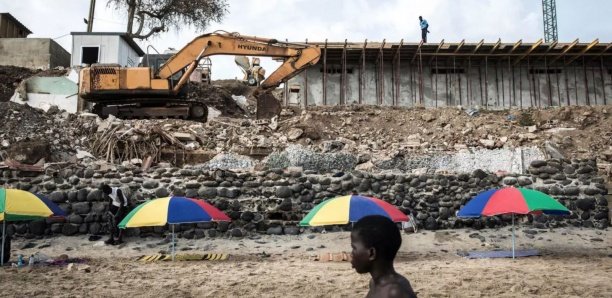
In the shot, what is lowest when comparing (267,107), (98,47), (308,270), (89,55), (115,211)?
(308,270)

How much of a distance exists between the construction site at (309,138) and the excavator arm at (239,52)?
0.15ft

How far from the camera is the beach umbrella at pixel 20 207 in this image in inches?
310

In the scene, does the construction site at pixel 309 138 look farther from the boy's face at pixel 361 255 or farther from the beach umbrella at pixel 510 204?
the boy's face at pixel 361 255

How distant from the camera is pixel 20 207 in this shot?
315 inches

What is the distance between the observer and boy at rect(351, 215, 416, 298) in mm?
2498

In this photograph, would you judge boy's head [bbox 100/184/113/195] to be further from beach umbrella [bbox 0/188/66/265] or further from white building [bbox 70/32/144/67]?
white building [bbox 70/32/144/67]

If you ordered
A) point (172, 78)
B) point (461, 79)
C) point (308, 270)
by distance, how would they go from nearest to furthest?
point (308, 270) < point (172, 78) < point (461, 79)

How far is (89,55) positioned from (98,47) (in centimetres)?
66

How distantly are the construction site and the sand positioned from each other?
0.31 ft

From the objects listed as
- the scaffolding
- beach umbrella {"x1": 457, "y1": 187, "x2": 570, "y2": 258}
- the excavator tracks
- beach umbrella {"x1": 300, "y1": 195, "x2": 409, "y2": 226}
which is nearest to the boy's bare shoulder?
beach umbrella {"x1": 300, "y1": 195, "x2": 409, "y2": 226}

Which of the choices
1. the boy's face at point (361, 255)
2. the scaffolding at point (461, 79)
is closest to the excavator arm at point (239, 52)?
the scaffolding at point (461, 79)

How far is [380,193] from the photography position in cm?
1155

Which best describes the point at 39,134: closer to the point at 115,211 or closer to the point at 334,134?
the point at 115,211

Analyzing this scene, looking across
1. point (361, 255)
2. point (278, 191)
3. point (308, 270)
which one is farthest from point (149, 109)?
point (361, 255)
